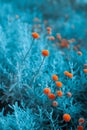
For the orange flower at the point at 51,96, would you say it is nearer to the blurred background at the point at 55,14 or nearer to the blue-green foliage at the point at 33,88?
the blue-green foliage at the point at 33,88

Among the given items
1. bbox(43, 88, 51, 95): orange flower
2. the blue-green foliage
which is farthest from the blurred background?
bbox(43, 88, 51, 95): orange flower

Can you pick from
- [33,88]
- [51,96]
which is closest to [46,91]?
[51,96]

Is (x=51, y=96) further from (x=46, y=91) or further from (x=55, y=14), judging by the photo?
(x=55, y=14)

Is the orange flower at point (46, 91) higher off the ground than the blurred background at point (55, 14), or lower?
lower

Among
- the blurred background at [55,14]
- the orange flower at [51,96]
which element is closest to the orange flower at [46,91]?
the orange flower at [51,96]

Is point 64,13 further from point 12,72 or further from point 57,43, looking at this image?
point 12,72

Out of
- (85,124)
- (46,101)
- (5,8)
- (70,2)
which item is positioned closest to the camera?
(85,124)

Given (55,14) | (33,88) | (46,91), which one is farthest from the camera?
(55,14)

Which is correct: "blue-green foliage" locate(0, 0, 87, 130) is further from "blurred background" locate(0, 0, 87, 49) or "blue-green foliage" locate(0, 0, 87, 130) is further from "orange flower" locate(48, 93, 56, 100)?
"blurred background" locate(0, 0, 87, 49)

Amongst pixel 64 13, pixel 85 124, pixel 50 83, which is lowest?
pixel 85 124

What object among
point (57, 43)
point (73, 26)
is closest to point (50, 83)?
point (57, 43)

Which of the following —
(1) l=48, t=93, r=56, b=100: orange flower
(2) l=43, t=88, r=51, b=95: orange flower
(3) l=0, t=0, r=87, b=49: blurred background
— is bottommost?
(1) l=48, t=93, r=56, b=100: orange flower
